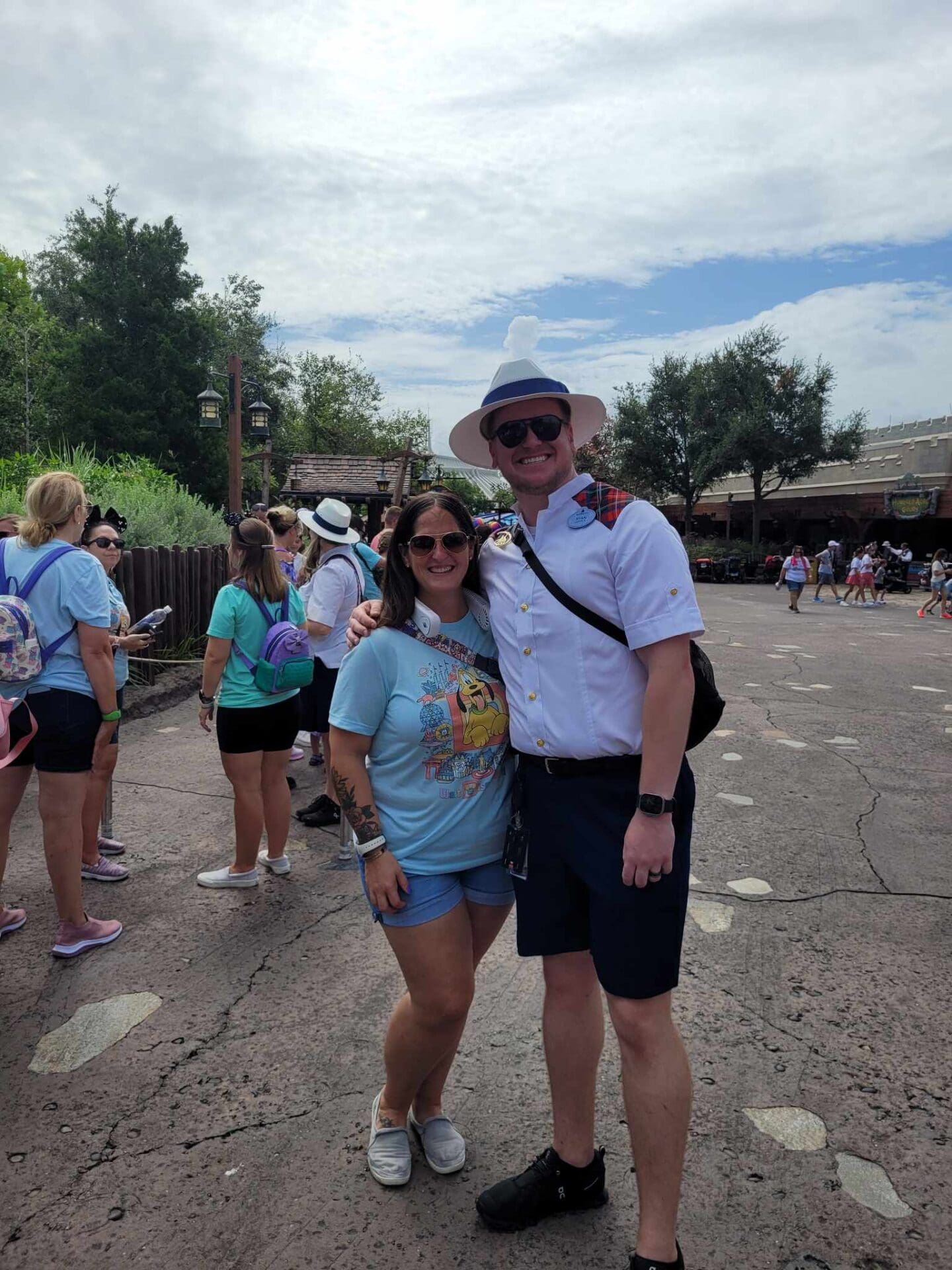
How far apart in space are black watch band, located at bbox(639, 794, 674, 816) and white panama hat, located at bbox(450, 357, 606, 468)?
94 centimetres

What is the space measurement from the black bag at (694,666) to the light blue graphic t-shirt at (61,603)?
6.34 ft

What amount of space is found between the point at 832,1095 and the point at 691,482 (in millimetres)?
39980

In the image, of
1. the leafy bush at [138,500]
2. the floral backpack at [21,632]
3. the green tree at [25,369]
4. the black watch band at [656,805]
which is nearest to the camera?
the black watch band at [656,805]

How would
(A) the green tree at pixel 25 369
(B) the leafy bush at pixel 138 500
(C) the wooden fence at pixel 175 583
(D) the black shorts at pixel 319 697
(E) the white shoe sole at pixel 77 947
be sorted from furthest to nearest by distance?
(A) the green tree at pixel 25 369 < (B) the leafy bush at pixel 138 500 < (C) the wooden fence at pixel 175 583 < (D) the black shorts at pixel 319 697 < (E) the white shoe sole at pixel 77 947

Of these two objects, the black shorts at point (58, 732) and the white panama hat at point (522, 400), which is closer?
the white panama hat at point (522, 400)

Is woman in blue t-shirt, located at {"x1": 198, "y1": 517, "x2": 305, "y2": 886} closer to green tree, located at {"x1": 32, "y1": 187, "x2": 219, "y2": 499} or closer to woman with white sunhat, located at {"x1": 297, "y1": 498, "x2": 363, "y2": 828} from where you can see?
woman with white sunhat, located at {"x1": 297, "y1": 498, "x2": 363, "y2": 828}

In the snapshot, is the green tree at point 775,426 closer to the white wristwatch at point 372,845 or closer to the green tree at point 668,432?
the green tree at point 668,432

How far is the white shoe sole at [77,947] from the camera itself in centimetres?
327

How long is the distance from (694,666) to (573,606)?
12.0 inches

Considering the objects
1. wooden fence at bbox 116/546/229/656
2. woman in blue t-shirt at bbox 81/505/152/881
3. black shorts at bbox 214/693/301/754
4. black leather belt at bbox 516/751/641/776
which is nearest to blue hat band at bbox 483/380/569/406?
black leather belt at bbox 516/751/641/776

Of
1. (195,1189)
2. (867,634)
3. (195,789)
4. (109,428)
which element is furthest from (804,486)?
(195,1189)

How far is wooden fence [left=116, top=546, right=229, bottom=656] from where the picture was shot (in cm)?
829

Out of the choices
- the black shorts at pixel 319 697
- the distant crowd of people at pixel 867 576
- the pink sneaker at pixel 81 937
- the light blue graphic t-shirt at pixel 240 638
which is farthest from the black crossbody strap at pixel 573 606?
the distant crowd of people at pixel 867 576

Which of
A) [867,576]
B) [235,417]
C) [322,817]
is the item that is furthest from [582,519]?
[867,576]
